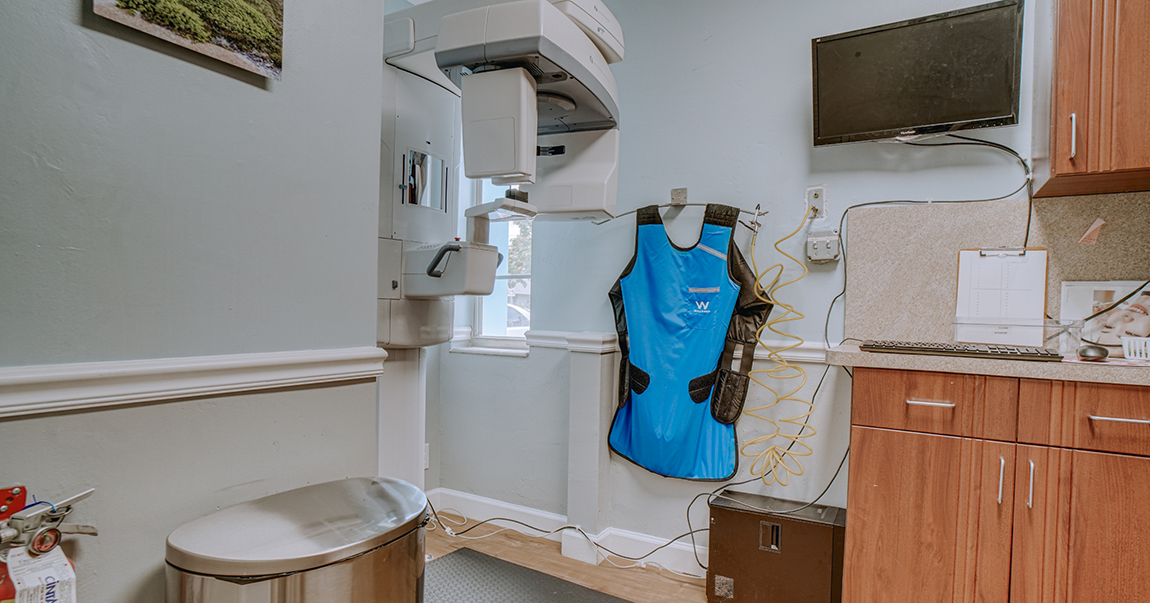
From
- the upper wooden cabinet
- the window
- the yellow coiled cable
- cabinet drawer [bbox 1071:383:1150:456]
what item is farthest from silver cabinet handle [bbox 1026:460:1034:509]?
the window

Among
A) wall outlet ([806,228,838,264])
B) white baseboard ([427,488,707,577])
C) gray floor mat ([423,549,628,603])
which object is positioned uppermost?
wall outlet ([806,228,838,264])

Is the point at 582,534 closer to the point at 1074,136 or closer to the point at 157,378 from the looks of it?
the point at 157,378

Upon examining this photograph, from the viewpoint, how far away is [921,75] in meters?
1.83

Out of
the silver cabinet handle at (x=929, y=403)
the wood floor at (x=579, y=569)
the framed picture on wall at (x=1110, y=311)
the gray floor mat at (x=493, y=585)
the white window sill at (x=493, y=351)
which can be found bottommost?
the wood floor at (x=579, y=569)

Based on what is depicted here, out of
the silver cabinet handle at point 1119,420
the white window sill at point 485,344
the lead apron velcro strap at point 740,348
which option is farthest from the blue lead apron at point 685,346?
the silver cabinet handle at point 1119,420

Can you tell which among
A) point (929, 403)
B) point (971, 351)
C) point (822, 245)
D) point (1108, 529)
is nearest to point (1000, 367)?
point (971, 351)

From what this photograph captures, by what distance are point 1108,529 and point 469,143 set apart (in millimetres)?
1872

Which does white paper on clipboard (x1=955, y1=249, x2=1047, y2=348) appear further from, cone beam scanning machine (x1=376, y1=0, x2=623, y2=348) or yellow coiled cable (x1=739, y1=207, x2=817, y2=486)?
cone beam scanning machine (x1=376, y1=0, x2=623, y2=348)

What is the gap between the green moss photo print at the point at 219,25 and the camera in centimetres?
92

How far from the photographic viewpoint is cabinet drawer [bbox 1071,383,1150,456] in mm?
1323

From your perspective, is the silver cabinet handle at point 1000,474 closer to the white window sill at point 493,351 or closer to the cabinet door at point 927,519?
the cabinet door at point 927,519

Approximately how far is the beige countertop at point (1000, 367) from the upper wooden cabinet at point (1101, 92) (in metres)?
0.55

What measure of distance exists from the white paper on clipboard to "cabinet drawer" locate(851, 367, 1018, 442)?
18.3 inches

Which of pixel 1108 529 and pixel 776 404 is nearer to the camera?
pixel 1108 529
